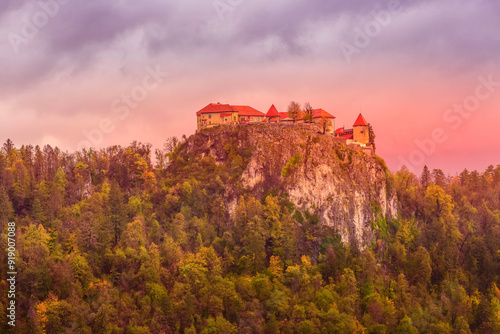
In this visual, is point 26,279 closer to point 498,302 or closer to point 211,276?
point 211,276

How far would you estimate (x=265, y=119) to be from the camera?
88375 millimetres

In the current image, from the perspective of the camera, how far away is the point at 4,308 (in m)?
58.9

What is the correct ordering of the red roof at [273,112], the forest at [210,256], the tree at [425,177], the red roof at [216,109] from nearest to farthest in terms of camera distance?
the forest at [210,256], the red roof at [216,109], the red roof at [273,112], the tree at [425,177]

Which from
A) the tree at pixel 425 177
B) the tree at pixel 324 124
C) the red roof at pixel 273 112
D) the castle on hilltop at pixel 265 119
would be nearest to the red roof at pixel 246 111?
the castle on hilltop at pixel 265 119

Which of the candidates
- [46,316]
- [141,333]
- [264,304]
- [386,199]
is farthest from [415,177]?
[46,316]

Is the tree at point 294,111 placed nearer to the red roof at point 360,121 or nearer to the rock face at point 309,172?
the rock face at point 309,172

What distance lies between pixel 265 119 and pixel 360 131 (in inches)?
601

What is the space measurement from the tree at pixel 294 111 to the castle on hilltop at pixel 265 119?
0.50 m

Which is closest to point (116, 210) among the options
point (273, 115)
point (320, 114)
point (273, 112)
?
point (273, 115)

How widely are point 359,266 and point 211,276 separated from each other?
21.9 meters

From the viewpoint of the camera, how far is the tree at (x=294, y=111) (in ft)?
284

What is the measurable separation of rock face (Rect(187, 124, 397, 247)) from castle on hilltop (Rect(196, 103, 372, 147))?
121 inches

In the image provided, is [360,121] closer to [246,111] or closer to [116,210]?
[246,111]

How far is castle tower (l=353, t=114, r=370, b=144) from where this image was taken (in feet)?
286
